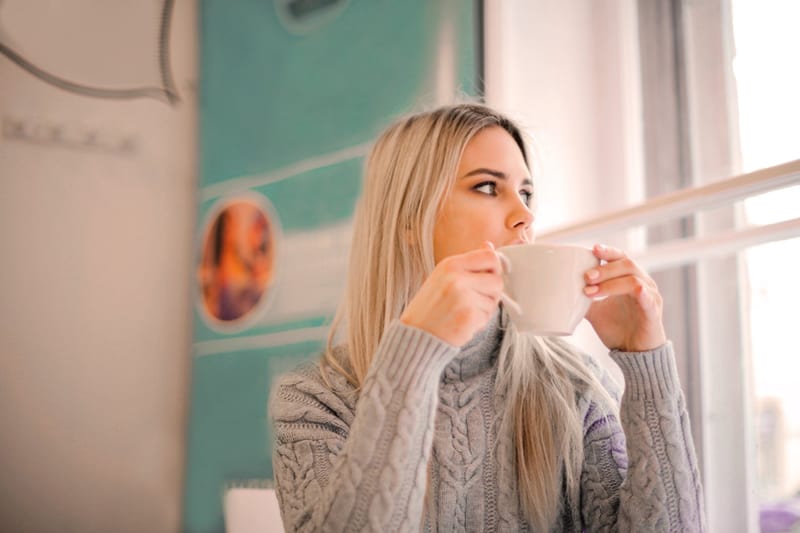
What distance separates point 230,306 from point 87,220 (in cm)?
29

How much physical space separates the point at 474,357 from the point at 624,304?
202mm

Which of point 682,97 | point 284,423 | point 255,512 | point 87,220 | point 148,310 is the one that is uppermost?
point 682,97

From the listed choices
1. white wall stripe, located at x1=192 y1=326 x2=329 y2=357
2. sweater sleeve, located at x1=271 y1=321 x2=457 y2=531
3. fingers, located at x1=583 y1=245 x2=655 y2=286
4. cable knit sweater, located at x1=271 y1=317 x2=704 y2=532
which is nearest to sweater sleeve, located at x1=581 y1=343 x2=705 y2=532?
cable knit sweater, located at x1=271 y1=317 x2=704 y2=532

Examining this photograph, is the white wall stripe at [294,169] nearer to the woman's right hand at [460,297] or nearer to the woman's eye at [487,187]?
the woman's eye at [487,187]

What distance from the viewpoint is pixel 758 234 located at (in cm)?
93

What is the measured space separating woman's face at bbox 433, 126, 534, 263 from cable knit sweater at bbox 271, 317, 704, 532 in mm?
118

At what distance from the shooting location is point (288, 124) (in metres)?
1.40

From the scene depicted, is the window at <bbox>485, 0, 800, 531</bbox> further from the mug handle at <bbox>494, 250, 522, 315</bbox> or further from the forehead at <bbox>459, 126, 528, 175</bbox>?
the mug handle at <bbox>494, 250, 522, 315</bbox>

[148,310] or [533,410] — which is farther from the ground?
[148,310]

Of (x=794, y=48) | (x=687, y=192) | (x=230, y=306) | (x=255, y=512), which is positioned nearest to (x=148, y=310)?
(x=230, y=306)

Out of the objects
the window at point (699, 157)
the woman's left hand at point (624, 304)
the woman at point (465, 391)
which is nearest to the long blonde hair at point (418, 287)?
the woman at point (465, 391)

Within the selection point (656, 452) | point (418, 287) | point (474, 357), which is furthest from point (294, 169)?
point (656, 452)

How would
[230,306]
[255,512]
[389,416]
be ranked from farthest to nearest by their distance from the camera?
[230,306]
[255,512]
[389,416]

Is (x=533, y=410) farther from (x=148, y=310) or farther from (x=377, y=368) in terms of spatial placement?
(x=148, y=310)
